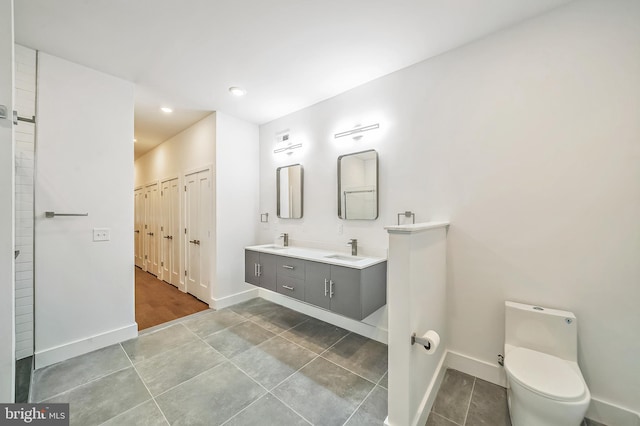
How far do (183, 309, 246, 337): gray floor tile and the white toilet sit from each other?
2656mm

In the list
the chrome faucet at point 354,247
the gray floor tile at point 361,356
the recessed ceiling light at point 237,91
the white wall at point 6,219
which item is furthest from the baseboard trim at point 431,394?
the recessed ceiling light at point 237,91

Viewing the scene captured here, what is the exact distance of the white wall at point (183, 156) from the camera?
3.43 meters

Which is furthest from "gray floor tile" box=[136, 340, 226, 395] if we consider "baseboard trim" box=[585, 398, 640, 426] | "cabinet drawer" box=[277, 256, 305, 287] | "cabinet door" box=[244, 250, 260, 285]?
"baseboard trim" box=[585, 398, 640, 426]

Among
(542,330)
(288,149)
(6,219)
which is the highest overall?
(288,149)

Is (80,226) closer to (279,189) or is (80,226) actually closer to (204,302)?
(204,302)

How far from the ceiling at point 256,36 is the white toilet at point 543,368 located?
85.6 inches

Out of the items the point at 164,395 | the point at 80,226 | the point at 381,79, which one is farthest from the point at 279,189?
the point at 164,395

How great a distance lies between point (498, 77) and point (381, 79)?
1.03 metres

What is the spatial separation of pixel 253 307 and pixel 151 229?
11.1 feet

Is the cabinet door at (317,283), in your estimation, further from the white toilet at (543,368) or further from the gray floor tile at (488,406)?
the white toilet at (543,368)

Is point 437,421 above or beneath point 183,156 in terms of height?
beneath

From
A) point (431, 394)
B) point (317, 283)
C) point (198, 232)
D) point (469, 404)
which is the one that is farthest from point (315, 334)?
point (198, 232)

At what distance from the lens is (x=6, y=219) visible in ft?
2.60

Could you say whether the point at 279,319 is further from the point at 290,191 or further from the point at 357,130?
the point at 357,130
